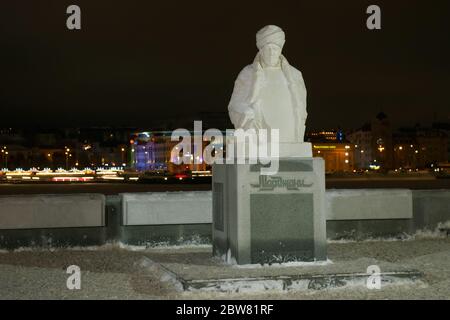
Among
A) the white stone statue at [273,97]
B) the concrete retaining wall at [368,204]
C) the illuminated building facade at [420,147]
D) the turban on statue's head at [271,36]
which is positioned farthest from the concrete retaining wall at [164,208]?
the illuminated building facade at [420,147]

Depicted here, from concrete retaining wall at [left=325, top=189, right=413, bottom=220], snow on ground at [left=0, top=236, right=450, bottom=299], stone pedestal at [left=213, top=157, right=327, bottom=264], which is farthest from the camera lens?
concrete retaining wall at [left=325, top=189, right=413, bottom=220]

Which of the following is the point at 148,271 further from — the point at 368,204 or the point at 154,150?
the point at 154,150

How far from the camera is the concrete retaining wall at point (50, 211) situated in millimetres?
13125

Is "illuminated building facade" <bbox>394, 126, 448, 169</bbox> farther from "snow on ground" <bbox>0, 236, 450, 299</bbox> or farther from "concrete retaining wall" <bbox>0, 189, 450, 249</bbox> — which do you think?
"snow on ground" <bbox>0, 236, 450, 299</bbox>

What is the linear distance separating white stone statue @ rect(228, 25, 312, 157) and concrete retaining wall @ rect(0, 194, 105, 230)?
4441mm

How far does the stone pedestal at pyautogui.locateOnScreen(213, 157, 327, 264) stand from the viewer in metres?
9.53

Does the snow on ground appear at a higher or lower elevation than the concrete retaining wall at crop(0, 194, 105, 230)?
lower

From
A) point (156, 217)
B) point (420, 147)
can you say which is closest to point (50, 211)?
point (156, 217)

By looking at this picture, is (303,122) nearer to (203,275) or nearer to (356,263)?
(356,263)

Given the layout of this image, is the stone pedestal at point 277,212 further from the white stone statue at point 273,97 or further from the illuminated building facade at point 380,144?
the illuminated building facade at point 380,144

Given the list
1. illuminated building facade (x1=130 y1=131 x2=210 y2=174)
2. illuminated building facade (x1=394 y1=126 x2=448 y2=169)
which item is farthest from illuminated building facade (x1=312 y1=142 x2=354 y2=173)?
illuminated building facade (x1=130 y1=131 x2=210 y2=174)

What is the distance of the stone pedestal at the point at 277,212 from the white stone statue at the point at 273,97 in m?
0.39

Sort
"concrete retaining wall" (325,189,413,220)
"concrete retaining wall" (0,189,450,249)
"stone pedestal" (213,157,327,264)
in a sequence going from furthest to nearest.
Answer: "concrete retaining wall" (325,189,413,220), "concrete retaining wall" (0,189,450,249), "stone pedestal" (213,157,327,264)
